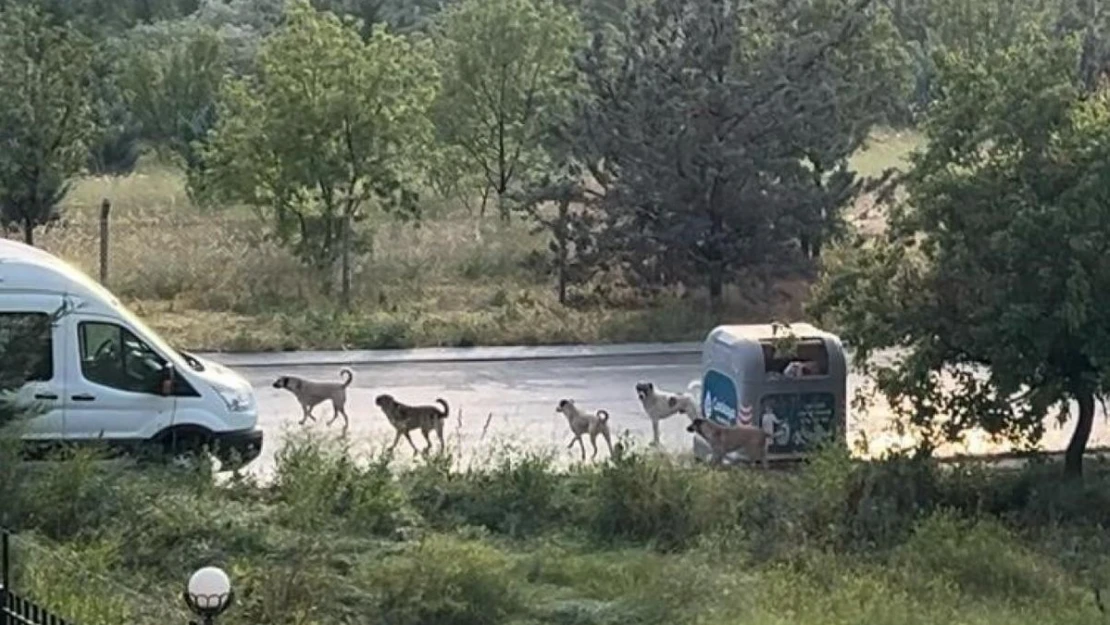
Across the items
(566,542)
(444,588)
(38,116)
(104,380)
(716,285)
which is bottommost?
(566,542)

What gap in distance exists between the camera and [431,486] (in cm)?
1777

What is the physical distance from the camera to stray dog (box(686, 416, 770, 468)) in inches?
770

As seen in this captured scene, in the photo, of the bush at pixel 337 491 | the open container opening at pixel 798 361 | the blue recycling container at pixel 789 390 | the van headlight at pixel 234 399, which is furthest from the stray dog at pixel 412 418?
the open container opening at pixel 798 361

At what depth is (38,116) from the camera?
31156 millimetres

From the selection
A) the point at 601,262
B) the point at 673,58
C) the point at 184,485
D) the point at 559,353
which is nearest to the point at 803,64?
the point at 673,58

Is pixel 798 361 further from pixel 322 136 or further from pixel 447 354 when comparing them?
pixel 322 136

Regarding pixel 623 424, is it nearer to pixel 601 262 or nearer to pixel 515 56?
pixel 601 262

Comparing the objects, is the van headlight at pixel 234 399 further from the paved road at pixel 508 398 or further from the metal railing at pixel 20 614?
the metal railing at pixel 20 614

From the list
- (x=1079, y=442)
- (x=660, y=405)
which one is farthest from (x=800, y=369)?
(x=1079, y=442)

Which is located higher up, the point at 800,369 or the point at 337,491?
the point at 800,369

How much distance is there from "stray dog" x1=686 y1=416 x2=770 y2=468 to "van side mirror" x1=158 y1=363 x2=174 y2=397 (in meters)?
5.32

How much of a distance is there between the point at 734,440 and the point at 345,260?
43.6 feet

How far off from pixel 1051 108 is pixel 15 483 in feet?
33.6

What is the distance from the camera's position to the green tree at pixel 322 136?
31.5 metres
